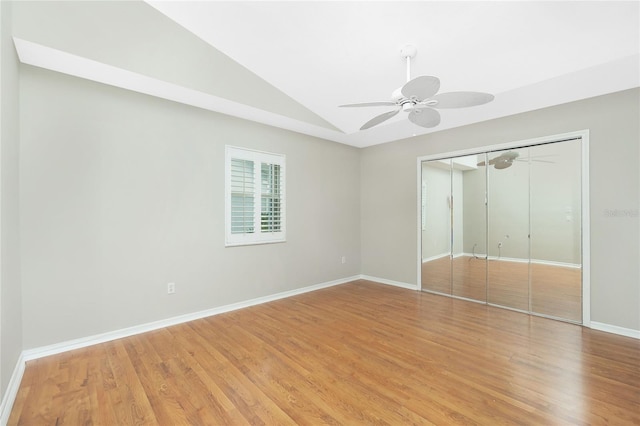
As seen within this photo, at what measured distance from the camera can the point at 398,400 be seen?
1975mm

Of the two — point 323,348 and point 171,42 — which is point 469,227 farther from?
point 171,42

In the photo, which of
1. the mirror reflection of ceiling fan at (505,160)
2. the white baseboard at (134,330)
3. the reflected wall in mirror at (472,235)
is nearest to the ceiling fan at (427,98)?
the mirror reflection of ceiling fan at (505,160)

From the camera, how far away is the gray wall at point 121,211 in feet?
8.52

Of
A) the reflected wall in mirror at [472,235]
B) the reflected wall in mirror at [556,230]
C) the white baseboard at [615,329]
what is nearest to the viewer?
the white baseboard at [615,329]

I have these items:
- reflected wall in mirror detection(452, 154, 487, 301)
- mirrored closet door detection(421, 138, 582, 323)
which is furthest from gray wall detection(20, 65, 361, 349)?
reflected wall in mirror detection(452, 154, 487, 301)

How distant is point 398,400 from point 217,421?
1204 mm

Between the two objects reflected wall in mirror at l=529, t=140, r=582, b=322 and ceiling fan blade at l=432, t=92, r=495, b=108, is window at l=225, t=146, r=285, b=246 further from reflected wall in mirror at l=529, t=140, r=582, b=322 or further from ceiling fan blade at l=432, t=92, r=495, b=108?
reflected wall in mirror at l=529, t=140, r=582, b=322

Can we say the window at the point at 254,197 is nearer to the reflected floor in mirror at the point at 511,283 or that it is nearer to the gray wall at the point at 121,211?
the gray wall at the point at 121,211

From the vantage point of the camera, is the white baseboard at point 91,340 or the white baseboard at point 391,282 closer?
the white baseboard at point 91,340

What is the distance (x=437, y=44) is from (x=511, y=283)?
10.6ft

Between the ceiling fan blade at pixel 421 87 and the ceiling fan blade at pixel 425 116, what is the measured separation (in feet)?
0.90

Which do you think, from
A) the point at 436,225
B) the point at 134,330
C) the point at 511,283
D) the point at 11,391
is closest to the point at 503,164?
the point at 436,225

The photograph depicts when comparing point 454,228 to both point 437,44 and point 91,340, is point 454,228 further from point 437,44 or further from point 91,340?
point 91,340

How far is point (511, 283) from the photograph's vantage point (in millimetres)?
3934
